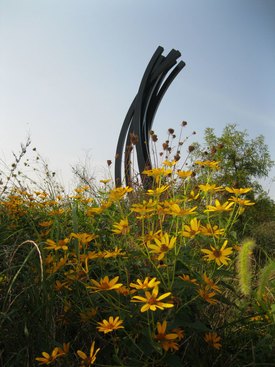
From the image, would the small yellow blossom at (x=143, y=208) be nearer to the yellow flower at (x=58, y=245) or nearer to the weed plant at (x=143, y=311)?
the weed plant at (x=143, y=311)

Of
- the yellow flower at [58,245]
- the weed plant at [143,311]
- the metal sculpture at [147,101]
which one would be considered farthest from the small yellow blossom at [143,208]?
the metal sculpture at [147,101]

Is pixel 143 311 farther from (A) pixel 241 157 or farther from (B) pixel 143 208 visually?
(A) pixel 241 157

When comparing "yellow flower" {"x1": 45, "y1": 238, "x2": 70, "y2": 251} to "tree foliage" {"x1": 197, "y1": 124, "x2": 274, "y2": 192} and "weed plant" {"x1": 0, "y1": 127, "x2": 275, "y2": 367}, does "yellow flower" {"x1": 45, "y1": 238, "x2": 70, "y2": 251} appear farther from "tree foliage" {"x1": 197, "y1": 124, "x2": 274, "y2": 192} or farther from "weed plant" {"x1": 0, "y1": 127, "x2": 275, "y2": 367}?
"tree foliage" {"x1": 197, "y1": 124, "x2": 274, "y2": 192}

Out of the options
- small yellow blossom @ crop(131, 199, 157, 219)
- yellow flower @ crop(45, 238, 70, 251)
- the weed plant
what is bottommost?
the weed plant

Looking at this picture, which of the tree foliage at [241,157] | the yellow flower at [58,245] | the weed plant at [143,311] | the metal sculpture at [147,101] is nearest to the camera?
A: the weed plant at [143,311]

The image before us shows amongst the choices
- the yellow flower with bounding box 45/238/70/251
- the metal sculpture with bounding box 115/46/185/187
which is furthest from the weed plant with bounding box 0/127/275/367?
the metal sculpture with bounding box 115/46/185/187

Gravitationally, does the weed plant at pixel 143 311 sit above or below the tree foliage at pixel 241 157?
below

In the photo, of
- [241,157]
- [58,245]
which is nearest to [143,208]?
[58,245]

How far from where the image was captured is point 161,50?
707 centimetres

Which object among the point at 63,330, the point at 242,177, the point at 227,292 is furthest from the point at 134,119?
the point at 242,177

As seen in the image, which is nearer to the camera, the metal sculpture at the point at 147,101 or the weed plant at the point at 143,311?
the weed plant at the point at 143,311

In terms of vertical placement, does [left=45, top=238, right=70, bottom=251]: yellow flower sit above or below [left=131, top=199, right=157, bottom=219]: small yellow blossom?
below

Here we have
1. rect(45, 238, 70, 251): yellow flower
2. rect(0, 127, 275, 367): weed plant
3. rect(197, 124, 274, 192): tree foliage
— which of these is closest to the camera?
rect(0, 127, 275, 367): weed plant

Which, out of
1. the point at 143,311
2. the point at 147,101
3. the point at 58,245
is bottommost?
the point at 143,311
